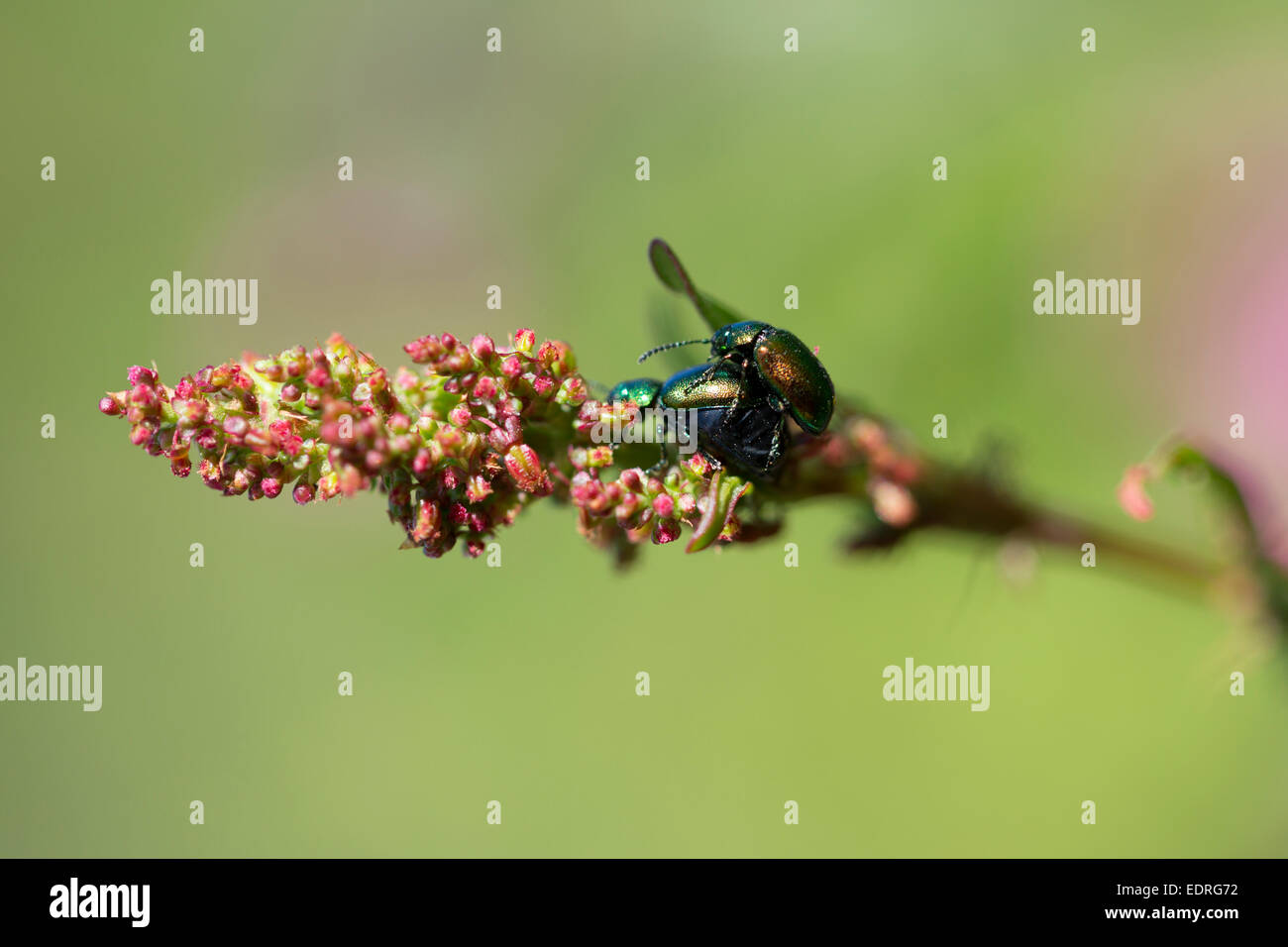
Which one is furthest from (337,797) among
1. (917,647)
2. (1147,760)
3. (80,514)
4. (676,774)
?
(1147,760)

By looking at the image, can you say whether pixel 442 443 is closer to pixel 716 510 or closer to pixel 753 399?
pixel 716 510

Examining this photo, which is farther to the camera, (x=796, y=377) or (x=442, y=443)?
(x=796, y=377)

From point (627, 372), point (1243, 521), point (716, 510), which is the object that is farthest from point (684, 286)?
point (627, 372)

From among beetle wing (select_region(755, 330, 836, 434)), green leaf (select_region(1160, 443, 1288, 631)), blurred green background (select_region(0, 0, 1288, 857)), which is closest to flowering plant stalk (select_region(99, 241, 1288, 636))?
beetle wing (select_region(755, 330, 836, 434))

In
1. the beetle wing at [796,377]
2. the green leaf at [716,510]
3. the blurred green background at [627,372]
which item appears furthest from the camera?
the blurred green background at [627,372]

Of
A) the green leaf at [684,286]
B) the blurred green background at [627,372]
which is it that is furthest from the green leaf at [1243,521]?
the blurred green background at [627,372]

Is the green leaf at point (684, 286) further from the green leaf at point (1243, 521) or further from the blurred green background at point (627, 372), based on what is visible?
the blurred green background at point (627, 372)
